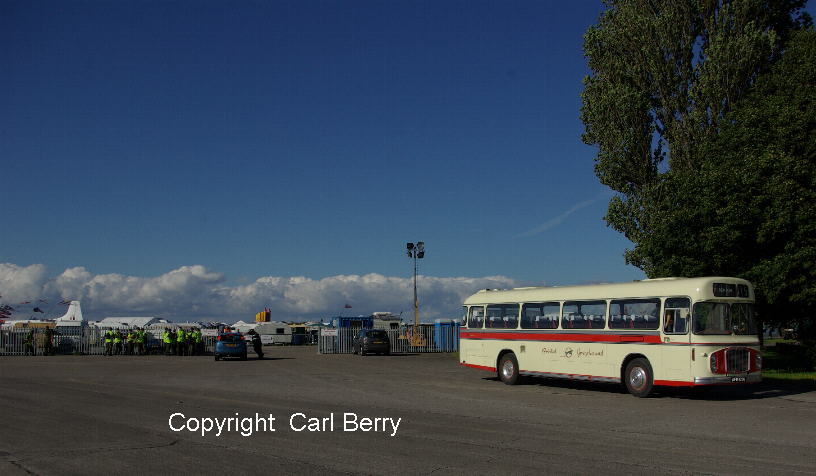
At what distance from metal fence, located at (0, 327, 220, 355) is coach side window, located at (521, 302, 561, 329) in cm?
2860

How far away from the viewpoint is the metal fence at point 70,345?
45500 millimetres

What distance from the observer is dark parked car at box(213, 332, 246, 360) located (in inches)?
1528

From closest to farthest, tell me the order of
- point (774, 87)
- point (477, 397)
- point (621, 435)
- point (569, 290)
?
point (621, 435) < point (477, 397) < point (569, 290) < point (774, 87)

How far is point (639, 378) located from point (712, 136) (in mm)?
17258

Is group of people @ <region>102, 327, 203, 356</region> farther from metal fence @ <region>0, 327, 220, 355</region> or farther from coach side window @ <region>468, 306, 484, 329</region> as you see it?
coach side window @ <region>468, 306, 484, 329</region>

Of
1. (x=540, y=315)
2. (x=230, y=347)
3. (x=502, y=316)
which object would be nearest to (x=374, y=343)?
(x=230, y=347)

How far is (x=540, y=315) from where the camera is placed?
74.7ft

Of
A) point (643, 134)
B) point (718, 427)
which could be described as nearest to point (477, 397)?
point (718, 427)

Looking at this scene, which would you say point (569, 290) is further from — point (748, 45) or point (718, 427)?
point (748, 45)

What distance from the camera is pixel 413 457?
9.95 m

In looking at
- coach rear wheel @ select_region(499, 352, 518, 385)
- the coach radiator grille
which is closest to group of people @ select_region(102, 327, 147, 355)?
coach rear wheel @ select_region(499, 352, 518, 385)

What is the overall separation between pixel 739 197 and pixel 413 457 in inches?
821

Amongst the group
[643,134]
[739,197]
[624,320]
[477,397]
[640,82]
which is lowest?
[477,397]

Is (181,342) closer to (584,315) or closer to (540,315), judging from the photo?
(540,315)
